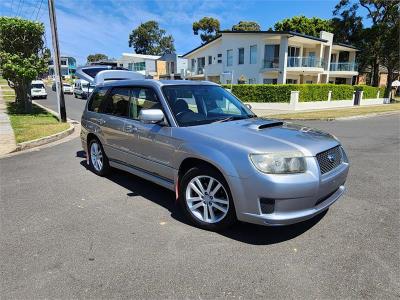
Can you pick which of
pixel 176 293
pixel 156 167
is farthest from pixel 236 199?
pixel 156 167

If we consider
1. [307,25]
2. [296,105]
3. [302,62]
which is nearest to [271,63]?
[302,62]

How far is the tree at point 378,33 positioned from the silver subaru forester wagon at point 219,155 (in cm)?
4218

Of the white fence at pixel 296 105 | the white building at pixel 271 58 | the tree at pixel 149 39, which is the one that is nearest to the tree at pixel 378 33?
the white building at pixel 271 58

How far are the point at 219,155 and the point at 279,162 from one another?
0.66 m

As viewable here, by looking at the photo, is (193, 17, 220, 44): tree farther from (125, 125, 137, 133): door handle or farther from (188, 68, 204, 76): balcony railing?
(125, 125, 137, 133): door handle

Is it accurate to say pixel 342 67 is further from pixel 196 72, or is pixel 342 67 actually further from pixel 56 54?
pixel 56 54

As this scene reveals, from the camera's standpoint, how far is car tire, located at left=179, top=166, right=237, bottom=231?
3896 mm

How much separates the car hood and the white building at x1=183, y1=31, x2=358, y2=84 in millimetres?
28747

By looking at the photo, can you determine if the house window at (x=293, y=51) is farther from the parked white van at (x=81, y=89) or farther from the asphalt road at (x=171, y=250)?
the asphalt road at (x=171, y=250)

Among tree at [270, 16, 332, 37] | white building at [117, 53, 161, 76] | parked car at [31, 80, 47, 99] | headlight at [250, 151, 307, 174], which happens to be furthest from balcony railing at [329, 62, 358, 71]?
headlight at [250, 151, 307, 174]

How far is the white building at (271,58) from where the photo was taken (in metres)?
34.2

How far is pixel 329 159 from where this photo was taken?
390 centimetres

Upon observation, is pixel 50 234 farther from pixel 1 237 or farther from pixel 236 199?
pixel 236 199

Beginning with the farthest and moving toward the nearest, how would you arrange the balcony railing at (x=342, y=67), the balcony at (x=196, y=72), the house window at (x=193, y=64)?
1. the house window at (x=193, y=64)
2. the balcony at (x=196, y=72)
3. the balcony railing at (x=342, y=67)
